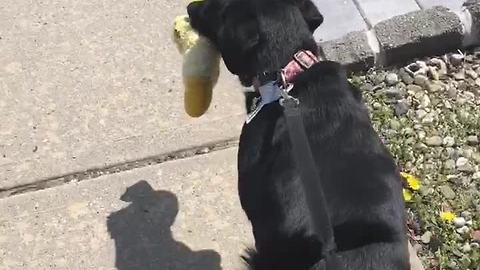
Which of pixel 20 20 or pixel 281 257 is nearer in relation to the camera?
pixel 281 257

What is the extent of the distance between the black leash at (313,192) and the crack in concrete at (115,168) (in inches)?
48.1

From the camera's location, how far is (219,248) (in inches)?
137

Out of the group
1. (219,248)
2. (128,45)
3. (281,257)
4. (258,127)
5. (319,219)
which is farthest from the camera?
(128,45)

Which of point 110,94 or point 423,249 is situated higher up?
point 110,94

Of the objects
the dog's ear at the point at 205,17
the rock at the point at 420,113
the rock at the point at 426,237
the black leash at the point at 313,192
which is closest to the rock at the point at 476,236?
the rock at the point at 426,237

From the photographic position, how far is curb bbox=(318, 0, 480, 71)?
4.10m

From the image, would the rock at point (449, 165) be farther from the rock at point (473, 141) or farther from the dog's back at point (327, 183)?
the dog's back at point (327, 183)

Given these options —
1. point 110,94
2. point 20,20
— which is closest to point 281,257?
point 110,94

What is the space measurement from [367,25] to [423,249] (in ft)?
4.33

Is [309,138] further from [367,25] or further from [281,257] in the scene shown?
[367,25]

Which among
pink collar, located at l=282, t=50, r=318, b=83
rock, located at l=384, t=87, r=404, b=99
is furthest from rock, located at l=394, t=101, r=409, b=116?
pink collar, located at l=282, t=50, r=318, b=83

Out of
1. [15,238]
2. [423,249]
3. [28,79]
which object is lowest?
[423,249]

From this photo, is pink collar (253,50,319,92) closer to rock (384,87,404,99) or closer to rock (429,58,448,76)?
rock (384,87,404,99)

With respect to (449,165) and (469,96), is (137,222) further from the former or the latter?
(469,96)
